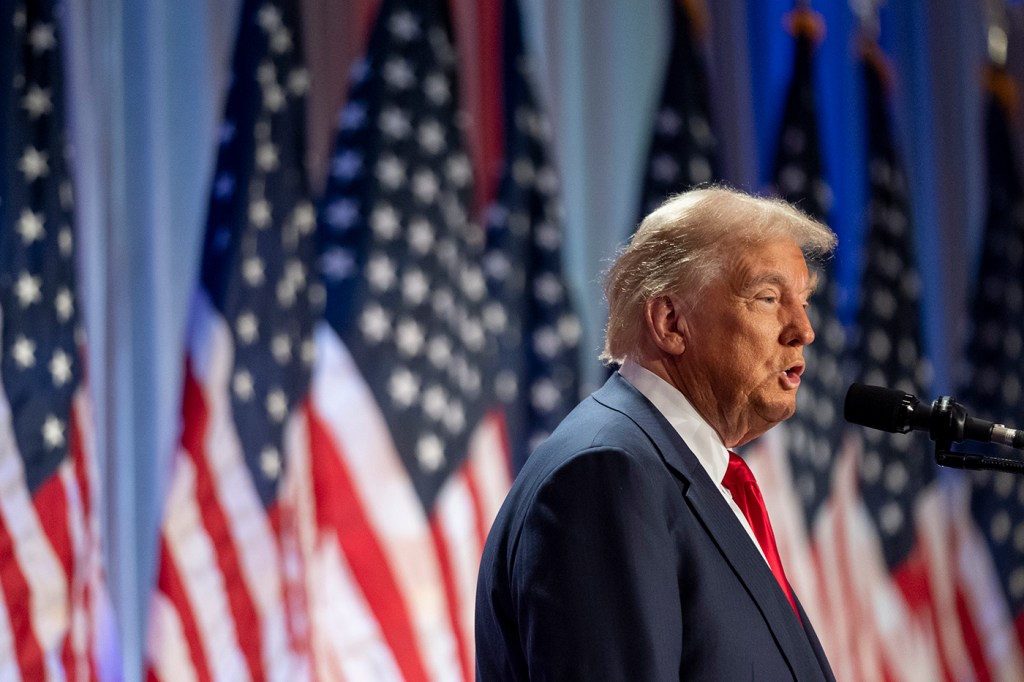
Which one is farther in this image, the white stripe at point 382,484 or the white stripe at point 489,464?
the white stripe at point 489,464

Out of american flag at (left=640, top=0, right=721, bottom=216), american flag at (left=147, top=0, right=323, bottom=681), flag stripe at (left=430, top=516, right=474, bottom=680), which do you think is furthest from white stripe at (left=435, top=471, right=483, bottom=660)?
american flag at (left=640, top=0, right=721, bottom=216)

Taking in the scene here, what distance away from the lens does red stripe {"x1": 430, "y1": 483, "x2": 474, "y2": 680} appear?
366cm

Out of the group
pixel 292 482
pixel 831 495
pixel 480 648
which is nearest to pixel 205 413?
pixel 292 482

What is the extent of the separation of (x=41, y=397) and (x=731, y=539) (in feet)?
6.86

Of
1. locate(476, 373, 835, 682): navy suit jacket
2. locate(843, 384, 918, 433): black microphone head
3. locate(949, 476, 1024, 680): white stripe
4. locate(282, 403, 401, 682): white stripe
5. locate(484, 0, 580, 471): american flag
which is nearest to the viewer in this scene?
locate(476, 373, 835, 682): navy suit jacket

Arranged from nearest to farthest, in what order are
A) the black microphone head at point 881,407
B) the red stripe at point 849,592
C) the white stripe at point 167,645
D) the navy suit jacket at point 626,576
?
the navy suit jacket at point 626,576
the black microphone head at point 881,407
the white stripe at point 167,645
the red stripe at point 849,592

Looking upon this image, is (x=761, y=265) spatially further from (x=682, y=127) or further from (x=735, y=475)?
(x=682, y=127)

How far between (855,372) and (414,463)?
6.28 ft

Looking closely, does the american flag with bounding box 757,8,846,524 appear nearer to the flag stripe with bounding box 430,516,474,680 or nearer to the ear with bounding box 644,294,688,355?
the flag stripe with bounding box 430,516,474,680

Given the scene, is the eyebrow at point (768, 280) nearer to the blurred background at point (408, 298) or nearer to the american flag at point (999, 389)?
the blurred background at point (408, 298)

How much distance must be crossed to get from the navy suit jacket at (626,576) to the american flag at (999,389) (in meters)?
3.44

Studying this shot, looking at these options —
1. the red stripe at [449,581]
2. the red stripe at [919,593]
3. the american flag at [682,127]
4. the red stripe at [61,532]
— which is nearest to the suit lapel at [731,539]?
the red stripe at [61,532]

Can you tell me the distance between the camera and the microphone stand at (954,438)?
157 cm

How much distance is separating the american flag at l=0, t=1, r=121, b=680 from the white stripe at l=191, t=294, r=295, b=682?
345 millimetres
